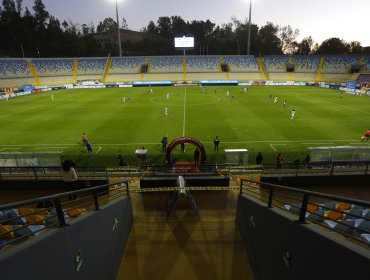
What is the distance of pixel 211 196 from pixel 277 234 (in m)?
5.22

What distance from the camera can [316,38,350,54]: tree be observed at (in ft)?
353

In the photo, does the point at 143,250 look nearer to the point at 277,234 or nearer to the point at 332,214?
the point at 277,234

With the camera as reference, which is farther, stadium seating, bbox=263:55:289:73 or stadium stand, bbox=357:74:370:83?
stadium seating, bbox=263:55:289:73

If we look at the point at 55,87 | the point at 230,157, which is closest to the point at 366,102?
the point at 230,157

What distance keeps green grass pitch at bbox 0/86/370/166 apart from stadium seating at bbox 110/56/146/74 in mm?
32171

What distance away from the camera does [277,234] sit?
16.0ft

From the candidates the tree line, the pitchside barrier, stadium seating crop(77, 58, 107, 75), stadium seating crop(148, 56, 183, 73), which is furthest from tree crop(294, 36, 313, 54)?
the pitchside barrier

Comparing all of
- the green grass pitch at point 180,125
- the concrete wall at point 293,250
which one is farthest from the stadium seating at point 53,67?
the concrete wall at point 293,250

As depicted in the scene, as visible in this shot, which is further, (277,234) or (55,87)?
(55,87)

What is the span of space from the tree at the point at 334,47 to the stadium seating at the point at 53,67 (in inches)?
4043

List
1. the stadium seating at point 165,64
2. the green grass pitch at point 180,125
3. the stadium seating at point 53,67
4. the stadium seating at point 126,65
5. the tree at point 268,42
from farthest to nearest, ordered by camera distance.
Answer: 1. the tree at point 268,42
2. the stadium seating at point 165,64
3. the stadium seating at point 126,65
4. the stadium seating at point 53,67
5. the green grass pitch at point 180,125

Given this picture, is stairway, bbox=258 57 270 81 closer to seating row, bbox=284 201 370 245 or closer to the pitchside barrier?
the pitchside barrier

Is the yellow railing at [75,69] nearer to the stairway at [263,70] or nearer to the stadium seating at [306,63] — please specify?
the stairway at [263,70]

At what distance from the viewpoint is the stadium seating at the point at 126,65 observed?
73.6 metres
